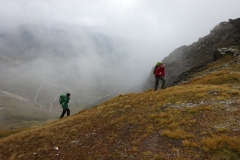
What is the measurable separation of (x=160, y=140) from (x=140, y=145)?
1.48 m

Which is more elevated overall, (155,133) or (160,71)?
(160,71)

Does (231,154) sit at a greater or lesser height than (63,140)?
lesser

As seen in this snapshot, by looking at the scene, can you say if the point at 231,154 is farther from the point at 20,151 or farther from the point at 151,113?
the point at 20,151

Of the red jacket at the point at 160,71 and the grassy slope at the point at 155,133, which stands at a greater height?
the red jacket at the point at 160,71

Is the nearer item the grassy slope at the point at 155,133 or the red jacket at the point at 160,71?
the grassy slope at the point at 155,133

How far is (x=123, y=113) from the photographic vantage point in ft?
69.9

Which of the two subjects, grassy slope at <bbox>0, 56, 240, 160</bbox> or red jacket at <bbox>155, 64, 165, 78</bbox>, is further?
red jacket at <bbox>155, 64, 165, 78</bbox>

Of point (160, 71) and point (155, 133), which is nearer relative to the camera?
point (155, 133)

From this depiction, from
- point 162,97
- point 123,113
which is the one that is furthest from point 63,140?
point 162,97

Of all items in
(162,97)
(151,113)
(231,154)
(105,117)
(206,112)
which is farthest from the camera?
(162,97)

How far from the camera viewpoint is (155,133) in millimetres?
15039

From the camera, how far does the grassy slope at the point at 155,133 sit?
1217cm

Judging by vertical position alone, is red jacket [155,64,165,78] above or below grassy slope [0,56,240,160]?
above

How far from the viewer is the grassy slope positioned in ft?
39.9
